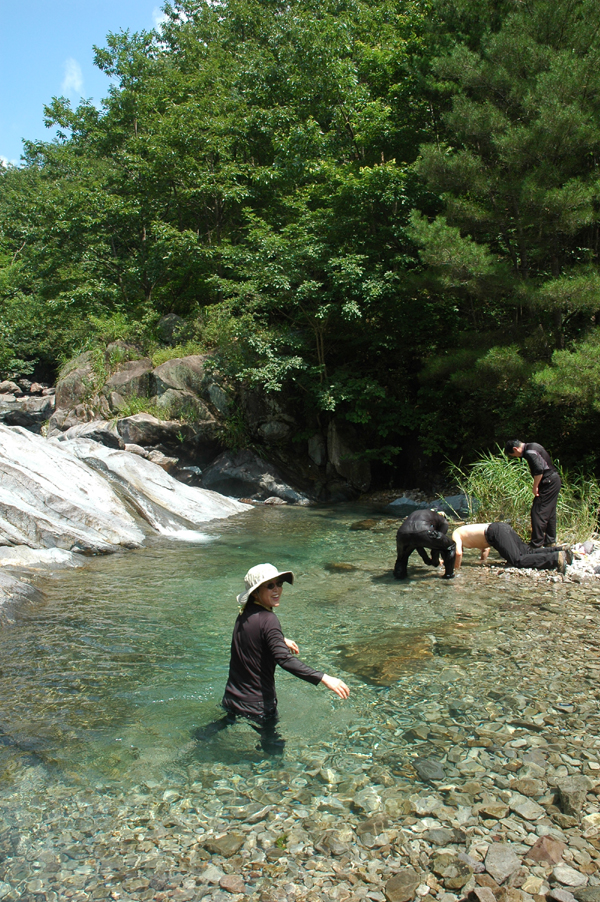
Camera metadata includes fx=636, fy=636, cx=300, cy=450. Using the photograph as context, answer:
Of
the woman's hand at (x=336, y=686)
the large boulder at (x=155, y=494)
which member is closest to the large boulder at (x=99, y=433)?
the large boulder at (x=155, y=494)

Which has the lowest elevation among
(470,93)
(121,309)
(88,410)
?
(88,410)

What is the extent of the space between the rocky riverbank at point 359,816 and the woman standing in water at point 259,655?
273 mm

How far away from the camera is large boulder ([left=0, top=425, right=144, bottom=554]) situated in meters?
9.77

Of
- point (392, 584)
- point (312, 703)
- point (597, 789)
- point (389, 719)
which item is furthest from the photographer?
point (392, 584)

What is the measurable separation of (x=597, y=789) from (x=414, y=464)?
14.2 m

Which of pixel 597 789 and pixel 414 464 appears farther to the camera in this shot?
pixel 414 464

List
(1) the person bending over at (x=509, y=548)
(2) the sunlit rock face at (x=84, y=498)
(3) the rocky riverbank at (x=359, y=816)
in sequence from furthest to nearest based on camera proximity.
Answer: (2) the sunlit rock face at (x=84, y=498) → (1) the person bending over at (x=509, y=548) → (3) the rocky riverbank at (x=359, y=816)

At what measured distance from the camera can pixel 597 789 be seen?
3576mm

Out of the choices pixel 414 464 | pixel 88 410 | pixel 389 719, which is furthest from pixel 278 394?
pixel 389 719

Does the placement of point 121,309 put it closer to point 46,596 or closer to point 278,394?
point 278,394

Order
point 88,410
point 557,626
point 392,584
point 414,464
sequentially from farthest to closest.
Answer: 1. point 88,410
2. point 414,464
3. point 392,584
4. point 557,626

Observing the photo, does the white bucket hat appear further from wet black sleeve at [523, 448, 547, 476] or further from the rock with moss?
the rock with moss

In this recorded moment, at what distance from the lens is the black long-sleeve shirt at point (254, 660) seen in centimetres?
395

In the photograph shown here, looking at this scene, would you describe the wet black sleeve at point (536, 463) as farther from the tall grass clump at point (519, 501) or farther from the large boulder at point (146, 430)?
the large boulder at point (146, 430)
